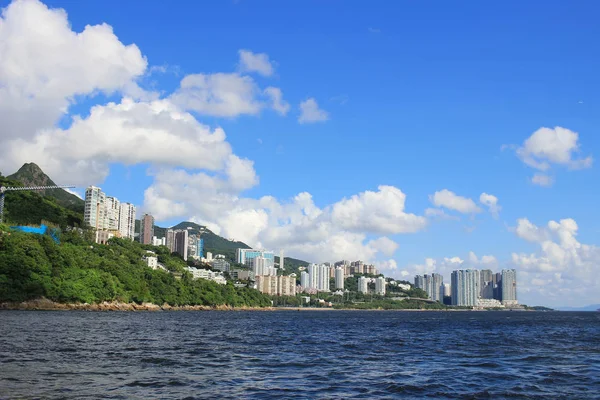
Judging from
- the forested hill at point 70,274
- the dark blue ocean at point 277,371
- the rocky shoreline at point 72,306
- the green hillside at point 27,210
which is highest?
the green hillside at point 27,210

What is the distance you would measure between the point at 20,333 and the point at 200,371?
27.7 meters

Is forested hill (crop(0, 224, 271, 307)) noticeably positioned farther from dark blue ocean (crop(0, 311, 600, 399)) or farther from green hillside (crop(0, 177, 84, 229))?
dark blue ocean (crop(0, 311, 600, 399))

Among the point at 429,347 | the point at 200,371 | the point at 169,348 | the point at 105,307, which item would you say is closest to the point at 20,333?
the point at 169,348

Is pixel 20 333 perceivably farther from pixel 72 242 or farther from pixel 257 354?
pixel 72 242

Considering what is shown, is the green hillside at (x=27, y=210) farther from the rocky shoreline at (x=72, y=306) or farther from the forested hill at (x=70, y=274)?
the rocky shoreline at (x=72, y=306)

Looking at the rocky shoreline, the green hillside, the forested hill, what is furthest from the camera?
the green hillside

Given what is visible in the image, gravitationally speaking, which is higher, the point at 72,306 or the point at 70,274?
the point at 70,274

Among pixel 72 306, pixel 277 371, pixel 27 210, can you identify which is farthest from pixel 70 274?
pixel 277 371

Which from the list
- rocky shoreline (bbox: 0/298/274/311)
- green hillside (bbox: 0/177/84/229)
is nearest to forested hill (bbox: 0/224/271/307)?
rocky shoreline (bbox: 0/298/274/311)

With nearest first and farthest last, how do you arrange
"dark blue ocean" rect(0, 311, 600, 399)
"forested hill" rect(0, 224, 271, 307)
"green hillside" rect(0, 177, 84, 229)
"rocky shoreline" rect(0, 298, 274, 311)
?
1. "dark blue ocean" rect(0, 311, 600, 399)
2. "rocky shoreline" rect(0, 298, 274, 311)
3. "forested hill" rect(0, 224, 271, 307)
4. "green hillside" rect(0, 177, 84, 229)

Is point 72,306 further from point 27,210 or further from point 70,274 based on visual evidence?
point 27,210

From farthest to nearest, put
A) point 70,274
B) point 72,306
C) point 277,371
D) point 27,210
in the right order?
1. point 27,210
2. point 70,274
3. point 72,306
4. point 277,371

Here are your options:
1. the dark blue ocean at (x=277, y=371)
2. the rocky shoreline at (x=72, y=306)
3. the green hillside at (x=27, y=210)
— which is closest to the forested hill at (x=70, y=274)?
the rocky shoreline at (x=72, y=306)

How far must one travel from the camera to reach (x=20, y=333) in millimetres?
48875
